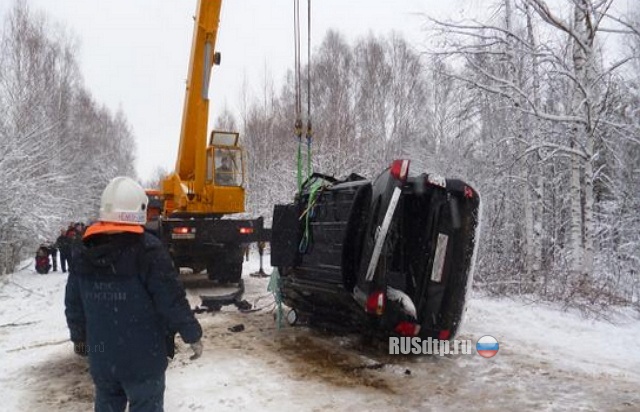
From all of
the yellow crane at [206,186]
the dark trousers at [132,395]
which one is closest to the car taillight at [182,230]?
the yellow crane at [206,186]

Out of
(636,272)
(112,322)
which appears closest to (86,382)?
(112,322)

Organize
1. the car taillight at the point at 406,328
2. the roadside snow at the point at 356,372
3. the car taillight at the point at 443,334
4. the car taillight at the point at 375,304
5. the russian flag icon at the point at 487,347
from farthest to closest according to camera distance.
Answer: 1. the russian flag icon at the point at 487,347
2. the car taillight at the point at 443,334
3. the car taillight at the point at 406,328
4. the car taillight at the point at 375,304
5. the roadside snow at the point at 356,372

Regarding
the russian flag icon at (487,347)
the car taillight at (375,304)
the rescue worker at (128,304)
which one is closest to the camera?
the rescue worker at (128,304)

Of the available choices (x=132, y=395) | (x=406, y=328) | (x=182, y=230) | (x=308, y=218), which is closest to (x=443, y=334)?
(x=406, y=328)

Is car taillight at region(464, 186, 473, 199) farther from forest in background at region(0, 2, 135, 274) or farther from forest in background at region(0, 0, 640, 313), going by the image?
forest in background at region(0, 2, 135, 274)

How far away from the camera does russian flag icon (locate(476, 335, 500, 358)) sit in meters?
5.32

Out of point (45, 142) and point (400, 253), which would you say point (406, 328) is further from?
point (45, 142)

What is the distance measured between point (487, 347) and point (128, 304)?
4.10 m

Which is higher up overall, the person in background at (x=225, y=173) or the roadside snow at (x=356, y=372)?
the person in background at (x=225, y=173)

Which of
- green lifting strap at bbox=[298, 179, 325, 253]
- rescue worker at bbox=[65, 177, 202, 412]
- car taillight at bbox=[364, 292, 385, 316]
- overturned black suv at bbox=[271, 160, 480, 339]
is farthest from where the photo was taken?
green lifting strap at bbox=[298, 179, 325, 253]

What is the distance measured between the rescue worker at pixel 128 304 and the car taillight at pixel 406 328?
239 centimetres

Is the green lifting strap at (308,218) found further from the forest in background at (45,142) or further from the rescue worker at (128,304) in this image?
the forest in background at (45,142)

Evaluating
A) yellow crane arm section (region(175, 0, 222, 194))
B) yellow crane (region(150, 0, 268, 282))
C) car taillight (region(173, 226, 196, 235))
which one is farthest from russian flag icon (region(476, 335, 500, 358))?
yellow crane arm section (region(175, 0, 222, 194))

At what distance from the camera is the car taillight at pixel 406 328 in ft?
15.6
